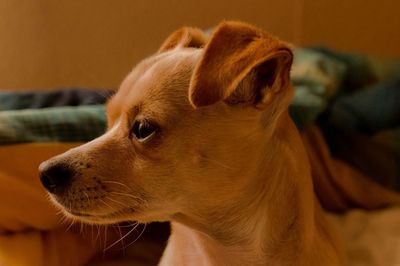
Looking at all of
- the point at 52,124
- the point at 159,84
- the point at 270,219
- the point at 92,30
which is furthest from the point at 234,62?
the point at 92,30

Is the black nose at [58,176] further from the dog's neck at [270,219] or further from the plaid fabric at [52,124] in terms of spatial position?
the plaid fabric at [52,124]

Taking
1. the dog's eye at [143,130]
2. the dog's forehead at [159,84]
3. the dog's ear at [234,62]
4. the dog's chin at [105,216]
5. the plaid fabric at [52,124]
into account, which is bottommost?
the plaid fabric at [52,124]

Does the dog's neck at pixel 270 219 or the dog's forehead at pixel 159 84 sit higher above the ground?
the dog's forehead at pixel 159 84

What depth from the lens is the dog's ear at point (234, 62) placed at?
777mm

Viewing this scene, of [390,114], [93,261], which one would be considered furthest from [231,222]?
[390,114]

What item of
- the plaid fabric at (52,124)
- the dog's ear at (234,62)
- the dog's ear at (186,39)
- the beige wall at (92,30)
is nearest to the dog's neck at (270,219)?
the dog's ear at (234,62)

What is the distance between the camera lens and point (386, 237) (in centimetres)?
144

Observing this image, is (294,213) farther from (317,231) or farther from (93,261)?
(93,261)

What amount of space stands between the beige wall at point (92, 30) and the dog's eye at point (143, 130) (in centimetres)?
95

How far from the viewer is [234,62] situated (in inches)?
30.9

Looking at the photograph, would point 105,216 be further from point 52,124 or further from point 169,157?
point 52,124

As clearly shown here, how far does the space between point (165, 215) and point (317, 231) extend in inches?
14.2

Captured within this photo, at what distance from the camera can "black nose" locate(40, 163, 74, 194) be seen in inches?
35.4

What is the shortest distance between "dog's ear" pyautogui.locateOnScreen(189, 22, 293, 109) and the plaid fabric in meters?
0.58
